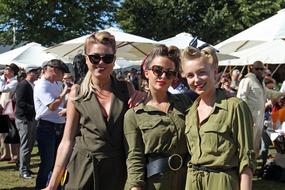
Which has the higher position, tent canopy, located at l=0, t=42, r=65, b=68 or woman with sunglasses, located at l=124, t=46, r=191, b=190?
tent canopy, located at l=0, t=42, r=65, b=68

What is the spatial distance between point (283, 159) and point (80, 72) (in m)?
5.10

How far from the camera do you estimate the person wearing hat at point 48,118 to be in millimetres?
7012

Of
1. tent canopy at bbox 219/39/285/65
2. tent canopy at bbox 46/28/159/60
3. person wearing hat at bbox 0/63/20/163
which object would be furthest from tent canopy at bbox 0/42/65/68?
tent canopy at bbox 219/39/285/65

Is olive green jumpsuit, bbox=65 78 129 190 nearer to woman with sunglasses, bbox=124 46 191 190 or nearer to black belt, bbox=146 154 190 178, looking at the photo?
woman with sunglasses, bbox=124 46 191 190

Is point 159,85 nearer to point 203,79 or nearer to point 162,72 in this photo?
point 162,72

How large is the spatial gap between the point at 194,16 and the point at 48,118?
3147 centimetres

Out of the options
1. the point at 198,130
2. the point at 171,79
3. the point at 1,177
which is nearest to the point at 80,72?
the point at 171,79

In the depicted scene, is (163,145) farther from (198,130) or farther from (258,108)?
(258,108)

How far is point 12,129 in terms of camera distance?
394 inches

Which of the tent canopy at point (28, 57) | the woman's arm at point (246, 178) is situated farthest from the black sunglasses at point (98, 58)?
the tent canopy at point (28, 57)

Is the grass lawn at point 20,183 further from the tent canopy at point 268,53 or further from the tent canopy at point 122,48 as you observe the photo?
the tent canopy at point 268,53

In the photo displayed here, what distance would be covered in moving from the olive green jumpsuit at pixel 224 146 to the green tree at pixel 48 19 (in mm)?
27799

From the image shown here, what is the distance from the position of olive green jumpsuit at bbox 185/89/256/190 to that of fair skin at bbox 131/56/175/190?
33 cm

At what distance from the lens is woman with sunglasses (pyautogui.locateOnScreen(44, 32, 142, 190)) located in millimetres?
3268
